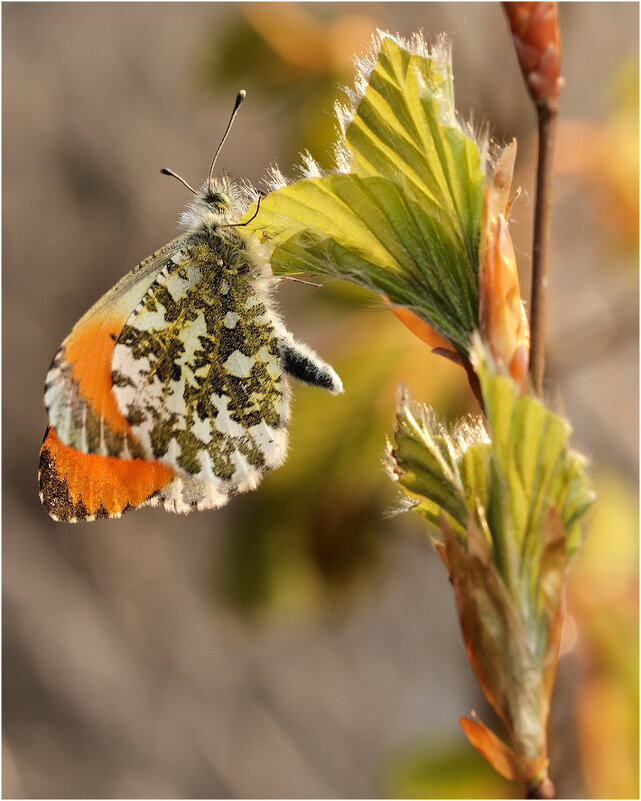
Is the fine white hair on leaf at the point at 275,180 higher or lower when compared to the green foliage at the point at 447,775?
higher

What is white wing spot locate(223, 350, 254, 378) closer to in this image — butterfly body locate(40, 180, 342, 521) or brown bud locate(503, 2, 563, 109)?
butterfly body locate(40, 180, 342, 521)

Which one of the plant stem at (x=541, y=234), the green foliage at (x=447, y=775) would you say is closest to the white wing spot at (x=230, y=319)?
the plant stem at (x=541, y=234)

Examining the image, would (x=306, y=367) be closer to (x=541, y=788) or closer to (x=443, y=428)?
(x=443, y=428)

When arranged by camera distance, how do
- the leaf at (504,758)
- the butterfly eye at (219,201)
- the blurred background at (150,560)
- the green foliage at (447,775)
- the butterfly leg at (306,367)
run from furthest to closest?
the blurred background at (150,560), the green foliage at (447,775), the butterfly eye at (219,201), the butterfly leg at (306,367), the leaf at (504,758)

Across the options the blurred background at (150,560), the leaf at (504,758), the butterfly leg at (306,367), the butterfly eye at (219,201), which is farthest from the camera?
the blurred background at (150,560)

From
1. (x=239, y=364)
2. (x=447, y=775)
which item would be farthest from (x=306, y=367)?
(x=447, y=775)

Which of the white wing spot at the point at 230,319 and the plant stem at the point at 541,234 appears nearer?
the plant stem at the point at 541,234

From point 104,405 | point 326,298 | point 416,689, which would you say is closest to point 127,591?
point 416,689

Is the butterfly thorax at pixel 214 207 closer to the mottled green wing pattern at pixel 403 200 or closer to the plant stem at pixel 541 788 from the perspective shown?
the mottled green wing pattern at pixel 403 200
